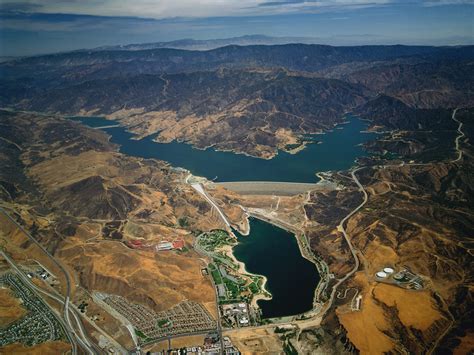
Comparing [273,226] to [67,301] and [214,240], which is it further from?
[67,301]

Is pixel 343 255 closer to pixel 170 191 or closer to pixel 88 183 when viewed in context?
pixel 170 191

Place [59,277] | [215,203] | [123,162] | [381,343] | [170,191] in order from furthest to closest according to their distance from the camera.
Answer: [123,162] < [170,191] < [215,203] < [59,277] < [381,343]

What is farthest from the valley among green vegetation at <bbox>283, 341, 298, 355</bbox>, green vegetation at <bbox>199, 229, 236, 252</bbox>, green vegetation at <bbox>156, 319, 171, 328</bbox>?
green vegetation at <bbox>199, 229, 236, 252</bbox>

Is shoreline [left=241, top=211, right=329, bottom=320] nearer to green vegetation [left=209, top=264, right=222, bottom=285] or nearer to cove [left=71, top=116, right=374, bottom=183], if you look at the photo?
green vegetation [left=209, top=264, right=222, bottom=285]

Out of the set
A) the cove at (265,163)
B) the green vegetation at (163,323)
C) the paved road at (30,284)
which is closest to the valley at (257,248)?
the green vegetation at (163,323)

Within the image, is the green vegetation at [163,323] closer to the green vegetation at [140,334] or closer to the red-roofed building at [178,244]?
the green vegetation at [140,334]

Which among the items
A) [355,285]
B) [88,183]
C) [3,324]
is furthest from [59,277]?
[355,285]

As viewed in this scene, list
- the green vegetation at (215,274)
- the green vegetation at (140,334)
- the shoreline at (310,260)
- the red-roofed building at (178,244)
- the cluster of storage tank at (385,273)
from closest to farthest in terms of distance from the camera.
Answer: the green vegetation at (140,334), the shoreline at (310,260), the cluster of storage tank at (385,273), the green vegetation at (215,274), the red-roofed building at (178,244)
